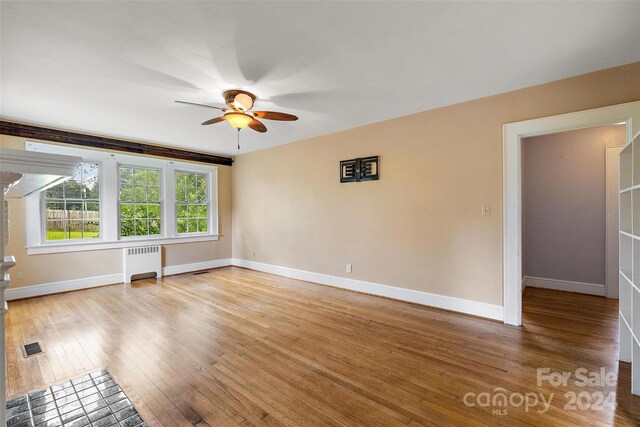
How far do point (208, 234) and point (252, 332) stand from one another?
3.99 m

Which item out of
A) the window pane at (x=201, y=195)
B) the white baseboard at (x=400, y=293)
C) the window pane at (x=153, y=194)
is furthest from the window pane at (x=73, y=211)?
the white baseboard at (x=400, y=293)

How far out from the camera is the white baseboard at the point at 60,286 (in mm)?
4109

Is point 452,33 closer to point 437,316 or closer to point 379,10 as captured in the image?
point 379,10

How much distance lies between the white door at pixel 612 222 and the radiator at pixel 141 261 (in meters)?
7.50

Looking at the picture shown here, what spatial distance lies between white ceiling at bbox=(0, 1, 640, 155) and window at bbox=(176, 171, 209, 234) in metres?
2.52

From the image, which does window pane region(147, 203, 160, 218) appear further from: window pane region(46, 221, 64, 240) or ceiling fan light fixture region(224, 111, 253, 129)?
ceiling fan light fixture region(224, 111, 253, 129)

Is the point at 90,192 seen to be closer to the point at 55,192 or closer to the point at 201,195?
the point at 55,192

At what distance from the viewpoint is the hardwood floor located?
181 cm

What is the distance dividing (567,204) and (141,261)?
745 cm

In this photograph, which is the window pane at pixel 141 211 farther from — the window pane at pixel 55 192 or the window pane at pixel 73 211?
the window pane at pixel 55 192

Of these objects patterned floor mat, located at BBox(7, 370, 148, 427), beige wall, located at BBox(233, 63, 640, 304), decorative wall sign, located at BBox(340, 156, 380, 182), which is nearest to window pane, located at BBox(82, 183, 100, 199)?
beige wall, located at BBox(233, 63, 640, 304)

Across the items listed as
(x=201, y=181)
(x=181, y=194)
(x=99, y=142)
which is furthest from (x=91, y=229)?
(x=201, y=181)

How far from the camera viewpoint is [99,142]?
4.79 meters

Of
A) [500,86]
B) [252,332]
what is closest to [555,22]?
[500,86]
